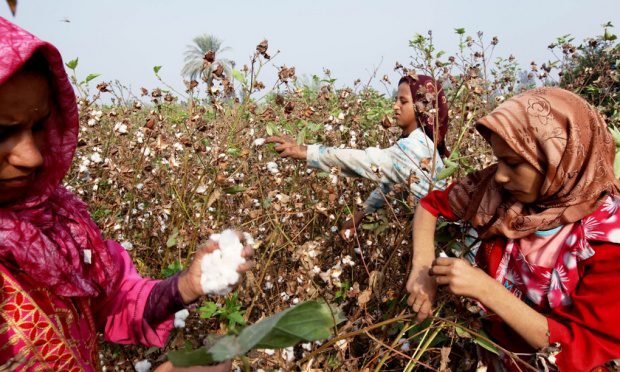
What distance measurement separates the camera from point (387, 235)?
2.05 m

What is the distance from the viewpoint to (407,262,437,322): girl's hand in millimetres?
1238

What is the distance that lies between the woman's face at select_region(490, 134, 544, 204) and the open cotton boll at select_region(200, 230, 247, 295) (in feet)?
2.35

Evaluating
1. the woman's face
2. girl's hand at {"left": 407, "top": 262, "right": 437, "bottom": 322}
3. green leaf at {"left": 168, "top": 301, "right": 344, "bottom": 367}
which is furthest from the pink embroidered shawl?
the woman's face

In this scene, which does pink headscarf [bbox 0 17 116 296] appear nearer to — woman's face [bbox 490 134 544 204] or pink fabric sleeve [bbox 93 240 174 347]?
pink fabric sleeve [bbox 93 240 174 347]

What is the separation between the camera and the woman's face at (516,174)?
46.8 inches

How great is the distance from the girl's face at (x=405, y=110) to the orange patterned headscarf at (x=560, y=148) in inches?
49.6

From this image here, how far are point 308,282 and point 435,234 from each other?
467 mm

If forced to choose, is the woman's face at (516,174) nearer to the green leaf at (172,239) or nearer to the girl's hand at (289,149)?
the girl's hand at (289,149)

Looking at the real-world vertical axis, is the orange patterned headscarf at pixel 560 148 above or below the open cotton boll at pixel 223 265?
above

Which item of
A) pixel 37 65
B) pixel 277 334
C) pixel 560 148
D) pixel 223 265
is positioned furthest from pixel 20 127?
pixel 560 148

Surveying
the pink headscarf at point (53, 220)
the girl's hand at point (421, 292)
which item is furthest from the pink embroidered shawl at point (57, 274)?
the girl's hand at point (421, 292)

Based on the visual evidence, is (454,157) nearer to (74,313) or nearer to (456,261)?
(456,261)

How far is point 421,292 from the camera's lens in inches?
50.3

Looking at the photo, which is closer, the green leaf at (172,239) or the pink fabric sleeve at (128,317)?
the pink fabric sleeve at (128,317)
